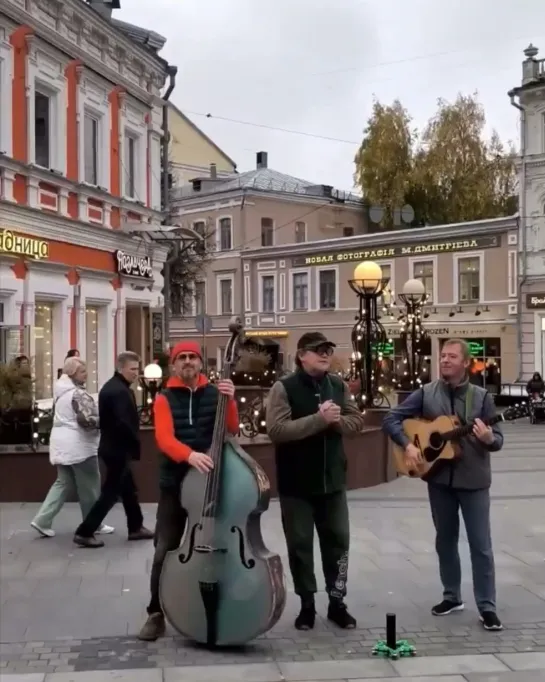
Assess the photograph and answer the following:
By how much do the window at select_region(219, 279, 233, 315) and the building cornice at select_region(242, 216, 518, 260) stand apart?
5.92 ft

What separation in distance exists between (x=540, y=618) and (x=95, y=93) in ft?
47.0

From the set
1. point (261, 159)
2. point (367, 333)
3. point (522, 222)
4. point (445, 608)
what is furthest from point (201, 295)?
point (445, 608)

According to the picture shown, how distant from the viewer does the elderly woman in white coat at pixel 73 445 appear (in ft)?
26.3

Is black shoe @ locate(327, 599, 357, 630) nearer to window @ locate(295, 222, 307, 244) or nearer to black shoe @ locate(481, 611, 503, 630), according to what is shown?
black shoe @ locate(481, 611, 503, 630)

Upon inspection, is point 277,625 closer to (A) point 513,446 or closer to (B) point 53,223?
(B) point 53,223

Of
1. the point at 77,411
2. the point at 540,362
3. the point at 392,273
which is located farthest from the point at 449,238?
the point at 77,411

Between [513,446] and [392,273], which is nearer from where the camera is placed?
[513,446]

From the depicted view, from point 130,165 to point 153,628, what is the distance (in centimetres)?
1524

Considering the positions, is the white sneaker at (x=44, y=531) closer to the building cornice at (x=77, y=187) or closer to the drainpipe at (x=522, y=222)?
the building cornice at (x=77, y=187)

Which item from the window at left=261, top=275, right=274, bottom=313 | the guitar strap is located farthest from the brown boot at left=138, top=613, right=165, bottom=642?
the window at left=261, top=275, right=274, bottom=313

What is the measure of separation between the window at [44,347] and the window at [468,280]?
70.3 feet

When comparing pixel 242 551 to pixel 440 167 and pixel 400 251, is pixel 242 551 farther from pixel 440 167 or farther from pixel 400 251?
pixel 440 167

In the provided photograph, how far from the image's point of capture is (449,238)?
3503cm

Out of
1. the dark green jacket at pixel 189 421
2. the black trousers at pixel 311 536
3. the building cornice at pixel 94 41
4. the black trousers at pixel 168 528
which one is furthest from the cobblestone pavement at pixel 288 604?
the building cornice at pixel 94 41
